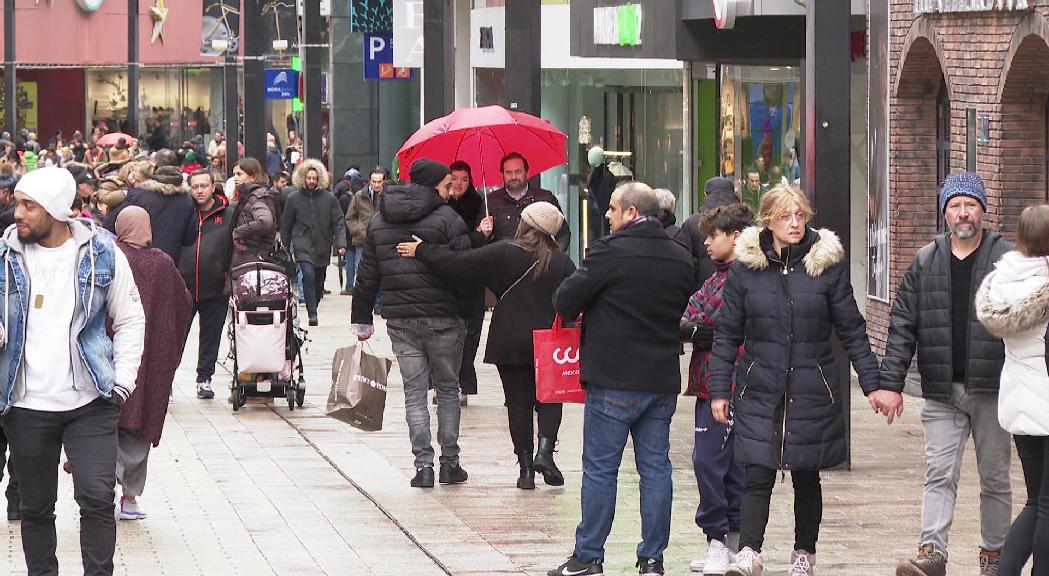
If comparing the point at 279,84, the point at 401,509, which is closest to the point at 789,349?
the point at 401,509

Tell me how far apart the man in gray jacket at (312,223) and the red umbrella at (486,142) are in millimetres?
8929

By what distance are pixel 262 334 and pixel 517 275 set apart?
4.52 m

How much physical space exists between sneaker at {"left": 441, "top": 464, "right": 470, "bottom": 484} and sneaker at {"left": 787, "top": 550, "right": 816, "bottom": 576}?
348cm

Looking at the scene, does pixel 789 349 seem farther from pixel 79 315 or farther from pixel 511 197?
pixel 511 197

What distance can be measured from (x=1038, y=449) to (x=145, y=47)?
229 ft

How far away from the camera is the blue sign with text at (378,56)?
1328 inches

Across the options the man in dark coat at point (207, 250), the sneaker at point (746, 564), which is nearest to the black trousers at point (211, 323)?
the man in dark coat at point (207, 250)

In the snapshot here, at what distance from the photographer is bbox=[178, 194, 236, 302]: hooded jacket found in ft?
51.7

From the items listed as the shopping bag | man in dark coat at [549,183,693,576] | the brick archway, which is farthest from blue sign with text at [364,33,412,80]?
man in dark coat at [549,183,693,576]

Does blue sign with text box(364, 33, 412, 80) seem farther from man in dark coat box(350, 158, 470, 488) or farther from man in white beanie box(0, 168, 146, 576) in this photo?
man in white beanie box(0, 168, 146, 576)

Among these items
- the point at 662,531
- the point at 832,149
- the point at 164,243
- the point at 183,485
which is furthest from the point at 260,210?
the point at 662,531

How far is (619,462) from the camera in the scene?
8.92m

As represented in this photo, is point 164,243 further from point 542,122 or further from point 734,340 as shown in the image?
point 734,340

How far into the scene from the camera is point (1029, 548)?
7996 millimetres
